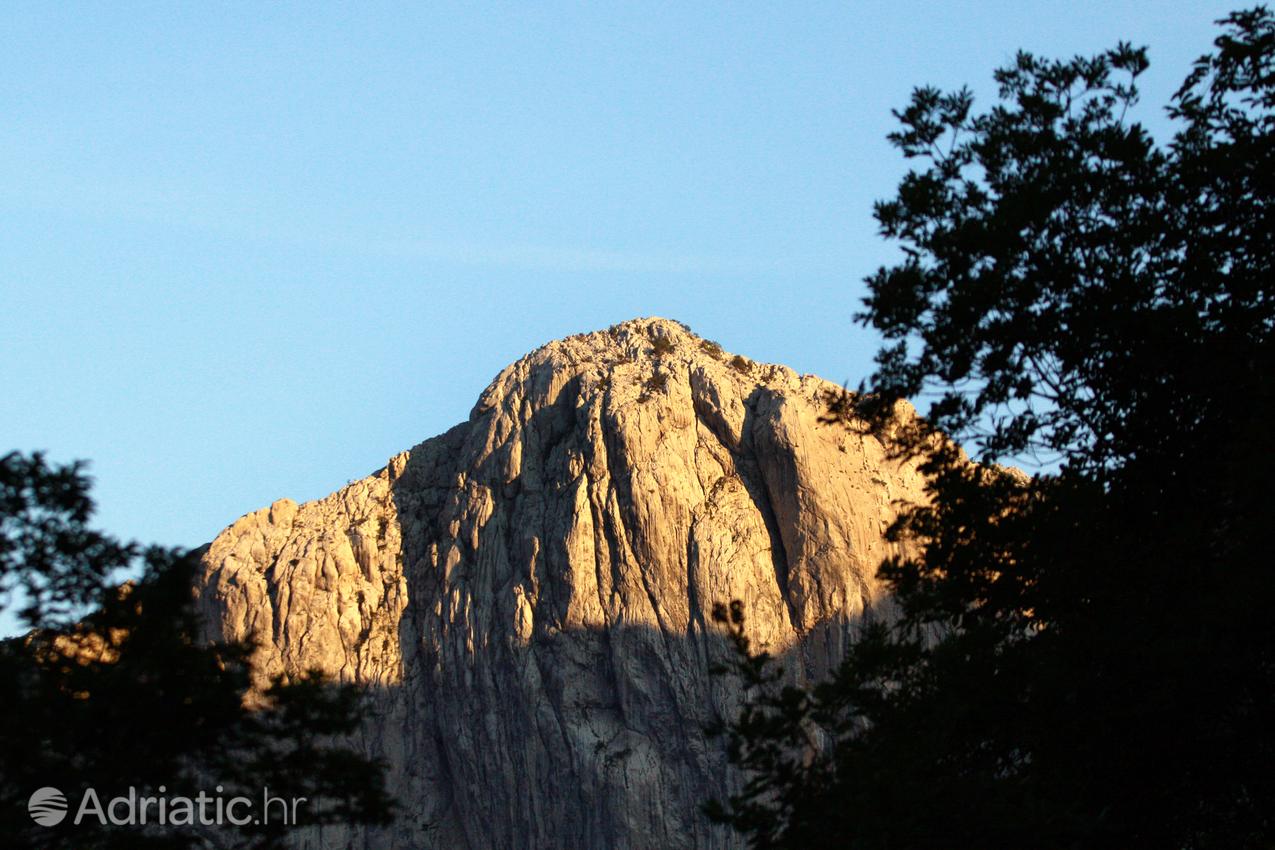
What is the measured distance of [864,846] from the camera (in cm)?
2541

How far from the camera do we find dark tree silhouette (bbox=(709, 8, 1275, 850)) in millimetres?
26141

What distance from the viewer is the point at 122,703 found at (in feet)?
77.2

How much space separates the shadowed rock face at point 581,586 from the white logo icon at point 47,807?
55006mm

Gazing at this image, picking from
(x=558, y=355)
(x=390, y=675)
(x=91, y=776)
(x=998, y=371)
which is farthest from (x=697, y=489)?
(x=91, y=776)

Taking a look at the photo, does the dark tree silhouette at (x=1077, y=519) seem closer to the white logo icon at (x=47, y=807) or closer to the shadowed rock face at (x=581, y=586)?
the white logo icon at (x=47, y=807)

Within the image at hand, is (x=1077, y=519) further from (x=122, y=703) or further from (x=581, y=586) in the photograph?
(x=581, y=586)

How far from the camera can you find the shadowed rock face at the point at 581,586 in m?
78.6

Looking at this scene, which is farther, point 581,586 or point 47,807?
point 581,586

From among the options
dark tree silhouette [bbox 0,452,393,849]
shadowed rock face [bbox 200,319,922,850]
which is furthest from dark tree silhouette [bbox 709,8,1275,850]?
shadowed rock face [bbox 200,319,922,850]

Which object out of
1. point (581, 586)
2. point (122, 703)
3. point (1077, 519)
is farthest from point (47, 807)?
point (581, 586)

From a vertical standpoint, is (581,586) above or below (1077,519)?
above

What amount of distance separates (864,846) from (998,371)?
888 centimetres

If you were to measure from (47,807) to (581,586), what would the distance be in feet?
191

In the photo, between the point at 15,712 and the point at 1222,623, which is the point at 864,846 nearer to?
the point at 1222,623
